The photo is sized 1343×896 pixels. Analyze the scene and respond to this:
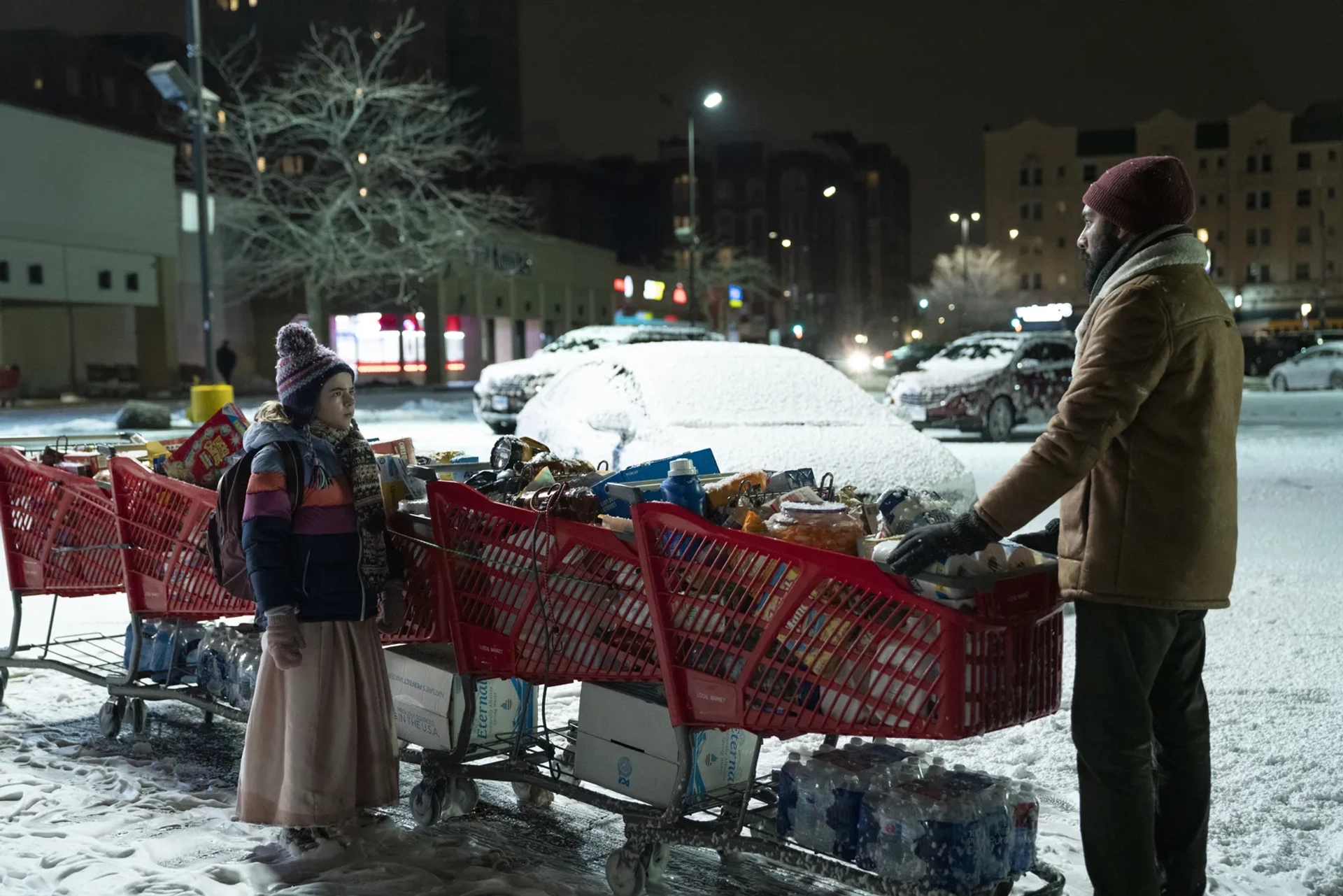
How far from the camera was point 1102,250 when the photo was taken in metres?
3.50

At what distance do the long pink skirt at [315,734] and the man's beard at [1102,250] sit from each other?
264cm

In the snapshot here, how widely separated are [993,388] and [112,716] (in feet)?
50.1

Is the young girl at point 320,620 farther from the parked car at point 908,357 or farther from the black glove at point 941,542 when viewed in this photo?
the parked car at point 908,357

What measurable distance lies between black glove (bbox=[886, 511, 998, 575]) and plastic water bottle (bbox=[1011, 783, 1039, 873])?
83 centimetres

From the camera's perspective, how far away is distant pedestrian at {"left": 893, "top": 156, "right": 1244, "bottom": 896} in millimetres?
3211

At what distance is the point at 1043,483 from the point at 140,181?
37.5 metres

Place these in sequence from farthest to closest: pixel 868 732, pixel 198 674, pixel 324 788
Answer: pixel 198 674, pixel 324 788, pixel 868 732

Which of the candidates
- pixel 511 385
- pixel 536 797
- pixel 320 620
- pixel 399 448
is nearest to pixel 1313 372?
pixel 511 385

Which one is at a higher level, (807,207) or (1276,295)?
(807,207)

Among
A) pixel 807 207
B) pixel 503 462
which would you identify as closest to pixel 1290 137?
pixel 807 207

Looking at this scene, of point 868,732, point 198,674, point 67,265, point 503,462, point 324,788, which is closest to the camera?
point 868,732

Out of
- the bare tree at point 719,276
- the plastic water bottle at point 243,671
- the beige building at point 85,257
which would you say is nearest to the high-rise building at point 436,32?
the bare tree at point 719,276

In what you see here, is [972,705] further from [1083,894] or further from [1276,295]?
[1276,295]

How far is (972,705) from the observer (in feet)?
10.9
